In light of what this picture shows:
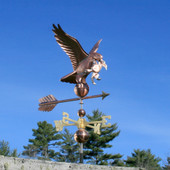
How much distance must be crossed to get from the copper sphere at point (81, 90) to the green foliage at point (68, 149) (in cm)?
1631

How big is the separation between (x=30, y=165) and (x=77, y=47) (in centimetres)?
304

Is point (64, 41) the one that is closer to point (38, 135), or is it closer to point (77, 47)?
point (77, 47)

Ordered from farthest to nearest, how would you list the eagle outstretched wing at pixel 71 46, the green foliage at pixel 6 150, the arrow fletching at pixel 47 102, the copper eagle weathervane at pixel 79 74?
the green foliage at pixel 6 150, the arrow fletching at pixel 47 102, the eagle outstretched wing at pixel 71 46, the copper eagle weathervane at pixel 79 74

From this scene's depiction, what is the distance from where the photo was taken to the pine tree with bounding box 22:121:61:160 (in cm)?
2539

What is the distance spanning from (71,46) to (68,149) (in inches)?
675

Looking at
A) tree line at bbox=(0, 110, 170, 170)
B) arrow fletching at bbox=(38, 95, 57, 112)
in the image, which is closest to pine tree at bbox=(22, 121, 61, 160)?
tree line at bbox=(0, 110, 170, 170)

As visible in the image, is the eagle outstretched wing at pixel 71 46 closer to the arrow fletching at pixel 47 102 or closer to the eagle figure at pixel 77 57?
the eagle figure at pixel 77 57

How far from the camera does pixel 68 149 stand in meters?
24.8

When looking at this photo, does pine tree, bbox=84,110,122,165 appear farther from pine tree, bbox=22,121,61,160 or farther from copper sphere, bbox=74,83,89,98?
copper sphere, bbox=74,83,89,98

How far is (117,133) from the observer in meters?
23.2

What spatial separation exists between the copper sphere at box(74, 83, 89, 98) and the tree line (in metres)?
12.4

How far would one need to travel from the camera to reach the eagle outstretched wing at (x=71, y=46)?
839 cm

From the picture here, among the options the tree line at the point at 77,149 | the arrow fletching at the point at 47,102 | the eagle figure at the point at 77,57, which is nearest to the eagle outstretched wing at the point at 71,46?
the eagle figure at the point at 77,57

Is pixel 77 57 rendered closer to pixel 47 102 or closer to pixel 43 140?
pixel 47 102
